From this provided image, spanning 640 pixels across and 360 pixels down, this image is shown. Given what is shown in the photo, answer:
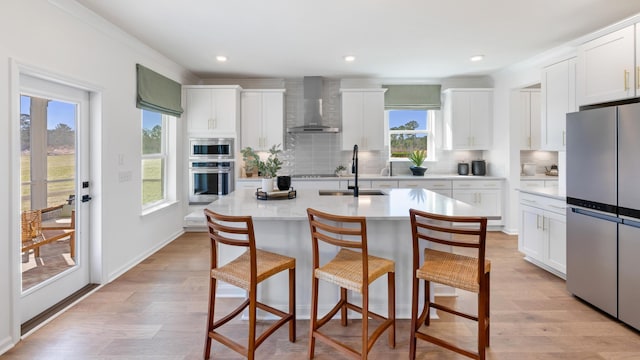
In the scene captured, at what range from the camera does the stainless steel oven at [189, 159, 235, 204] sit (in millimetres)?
4988

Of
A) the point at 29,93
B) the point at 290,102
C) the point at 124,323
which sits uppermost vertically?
the point at 290,102

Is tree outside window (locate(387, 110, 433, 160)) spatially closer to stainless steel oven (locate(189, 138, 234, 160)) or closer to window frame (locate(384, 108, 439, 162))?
window frame (locate(384, 108, 439, 162))

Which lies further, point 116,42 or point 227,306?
point 116,42

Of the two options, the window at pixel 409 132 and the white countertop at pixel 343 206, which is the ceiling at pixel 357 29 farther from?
the white countertop at pixel 343 206

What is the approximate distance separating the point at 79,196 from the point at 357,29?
3217 mm

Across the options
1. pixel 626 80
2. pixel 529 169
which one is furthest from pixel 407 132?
pixel 626 80

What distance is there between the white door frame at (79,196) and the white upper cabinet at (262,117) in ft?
7.84

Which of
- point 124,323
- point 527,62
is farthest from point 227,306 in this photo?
point 527,62

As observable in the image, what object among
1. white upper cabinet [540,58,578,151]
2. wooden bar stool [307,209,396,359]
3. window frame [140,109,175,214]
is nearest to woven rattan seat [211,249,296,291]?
wooden bar stool [307,209,396,359]

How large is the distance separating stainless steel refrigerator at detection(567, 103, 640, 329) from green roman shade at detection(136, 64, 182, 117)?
4.47m

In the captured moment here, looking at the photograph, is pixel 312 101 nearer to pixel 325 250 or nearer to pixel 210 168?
pixel 210 168

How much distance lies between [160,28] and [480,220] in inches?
138

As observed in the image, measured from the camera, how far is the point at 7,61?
6.98 ft

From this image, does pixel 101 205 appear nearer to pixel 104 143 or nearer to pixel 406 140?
pixel 104 143
